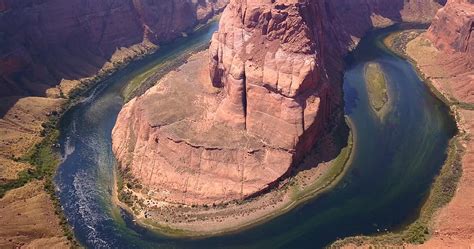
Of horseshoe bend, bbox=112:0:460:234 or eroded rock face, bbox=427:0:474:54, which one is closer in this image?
horseshoe bend, bbox=112:0:460:234

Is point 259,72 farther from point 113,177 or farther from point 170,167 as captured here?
point 113,177

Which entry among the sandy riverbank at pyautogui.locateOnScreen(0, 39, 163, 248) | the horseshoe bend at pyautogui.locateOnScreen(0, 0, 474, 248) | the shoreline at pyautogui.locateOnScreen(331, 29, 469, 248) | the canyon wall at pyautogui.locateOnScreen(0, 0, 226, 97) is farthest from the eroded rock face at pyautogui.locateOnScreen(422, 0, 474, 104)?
the sandy riverbank at pyautogui.locateOnScreen(0, 39, 163, 248)

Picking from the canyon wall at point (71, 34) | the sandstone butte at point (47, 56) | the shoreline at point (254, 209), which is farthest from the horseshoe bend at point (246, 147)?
the canyon wall at point (71, 34)

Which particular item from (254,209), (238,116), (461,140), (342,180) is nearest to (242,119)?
(238,116)

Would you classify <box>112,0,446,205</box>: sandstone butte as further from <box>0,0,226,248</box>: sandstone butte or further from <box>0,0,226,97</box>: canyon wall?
<box>0,0,226,97</box>: canyon wall

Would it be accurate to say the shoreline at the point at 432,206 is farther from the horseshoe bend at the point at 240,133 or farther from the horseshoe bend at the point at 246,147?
the horseshoe bend at the point at 240,133

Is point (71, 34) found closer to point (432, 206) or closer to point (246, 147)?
point (246, 147)

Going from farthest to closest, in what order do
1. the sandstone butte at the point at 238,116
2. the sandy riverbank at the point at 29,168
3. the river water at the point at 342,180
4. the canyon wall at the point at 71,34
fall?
the canyon wall at the point at 71,34
the sandstone butte at the point at 238,116
the river water at the point at 342,180
the sandy riverbank at the point at 29,168
